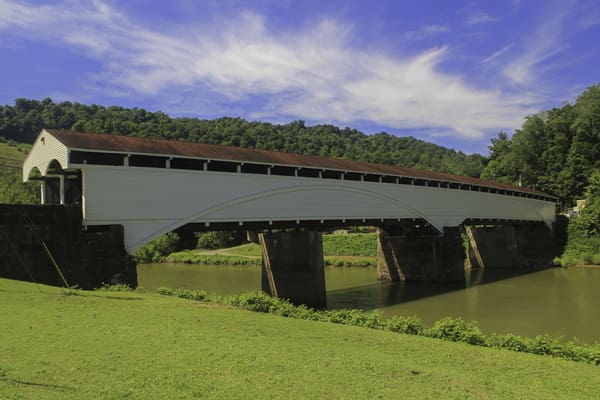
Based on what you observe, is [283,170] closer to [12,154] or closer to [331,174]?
[331,174]

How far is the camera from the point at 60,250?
561 inches

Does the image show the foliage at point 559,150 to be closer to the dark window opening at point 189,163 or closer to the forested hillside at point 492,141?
the forested hillside at point 492,141

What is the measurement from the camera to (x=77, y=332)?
7.89m

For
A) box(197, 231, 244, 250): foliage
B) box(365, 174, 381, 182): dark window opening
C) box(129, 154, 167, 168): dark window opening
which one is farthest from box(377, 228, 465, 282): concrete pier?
box(197, 231, 244, 250): foliage

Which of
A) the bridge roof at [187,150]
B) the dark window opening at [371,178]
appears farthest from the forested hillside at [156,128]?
the bridge roof at [187,150]

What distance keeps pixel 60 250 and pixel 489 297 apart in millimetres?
20669

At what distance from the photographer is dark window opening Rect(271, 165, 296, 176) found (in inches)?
846

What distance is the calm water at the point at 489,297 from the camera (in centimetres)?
1783

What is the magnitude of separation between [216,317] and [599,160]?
54373mm

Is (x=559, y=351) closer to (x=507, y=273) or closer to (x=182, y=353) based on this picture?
(x=182, y=353)

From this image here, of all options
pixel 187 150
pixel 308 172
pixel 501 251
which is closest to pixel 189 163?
pixel 187 150

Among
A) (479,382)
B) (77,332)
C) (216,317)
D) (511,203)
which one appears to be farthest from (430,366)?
(511,203)

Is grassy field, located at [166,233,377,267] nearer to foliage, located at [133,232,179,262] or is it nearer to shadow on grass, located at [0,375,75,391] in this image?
foliage, located at [133,232,179,262]

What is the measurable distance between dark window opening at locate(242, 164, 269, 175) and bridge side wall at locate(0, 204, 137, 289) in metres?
6.63
